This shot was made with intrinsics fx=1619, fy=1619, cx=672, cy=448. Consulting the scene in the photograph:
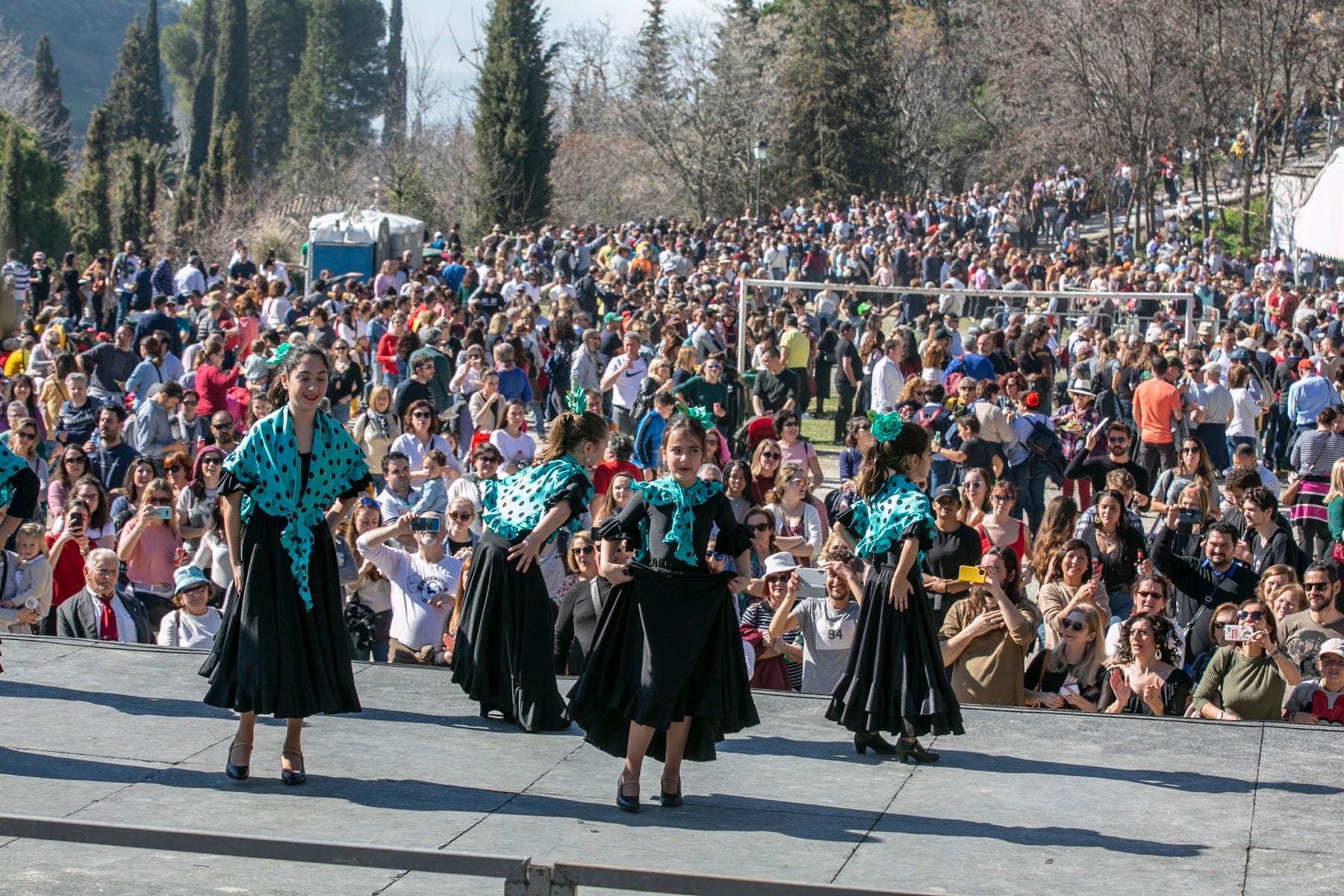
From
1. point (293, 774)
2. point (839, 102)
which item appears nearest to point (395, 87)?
point (839, 102)

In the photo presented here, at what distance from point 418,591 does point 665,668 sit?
10.6ft

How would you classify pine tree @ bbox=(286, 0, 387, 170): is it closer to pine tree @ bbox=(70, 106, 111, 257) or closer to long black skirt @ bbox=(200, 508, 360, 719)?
pine tree @ bbox=(70, 106, 111, 257)

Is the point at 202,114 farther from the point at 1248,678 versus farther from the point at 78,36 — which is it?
the point at 1248,678

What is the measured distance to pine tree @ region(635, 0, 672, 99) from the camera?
5828cm

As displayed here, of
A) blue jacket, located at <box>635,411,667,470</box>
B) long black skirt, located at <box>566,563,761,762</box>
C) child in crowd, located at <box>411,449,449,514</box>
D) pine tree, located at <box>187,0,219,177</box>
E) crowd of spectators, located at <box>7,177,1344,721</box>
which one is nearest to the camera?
long black skirt, located at <box>566,563,761,762</box>

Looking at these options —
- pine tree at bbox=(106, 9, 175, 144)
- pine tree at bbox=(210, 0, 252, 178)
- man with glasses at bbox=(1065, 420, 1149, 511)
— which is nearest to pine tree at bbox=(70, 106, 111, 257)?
pine tree at bbox=(210, 0, 252, 178)

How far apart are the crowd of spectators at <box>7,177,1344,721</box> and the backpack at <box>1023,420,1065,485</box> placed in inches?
1.0

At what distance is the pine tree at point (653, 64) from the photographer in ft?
191

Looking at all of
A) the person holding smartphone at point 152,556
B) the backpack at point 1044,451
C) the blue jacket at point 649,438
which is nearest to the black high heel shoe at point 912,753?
the person holding smartphone at point 152,556

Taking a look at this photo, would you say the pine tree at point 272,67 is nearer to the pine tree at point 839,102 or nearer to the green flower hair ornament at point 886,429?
the pine tree at point 839,102

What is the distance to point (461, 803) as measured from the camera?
6090mm

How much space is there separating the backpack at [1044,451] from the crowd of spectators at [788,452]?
0.08 ft

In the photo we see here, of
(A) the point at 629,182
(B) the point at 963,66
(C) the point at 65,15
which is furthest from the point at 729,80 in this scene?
(C) the point at 65,15

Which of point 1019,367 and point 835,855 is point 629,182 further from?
point 835,855
